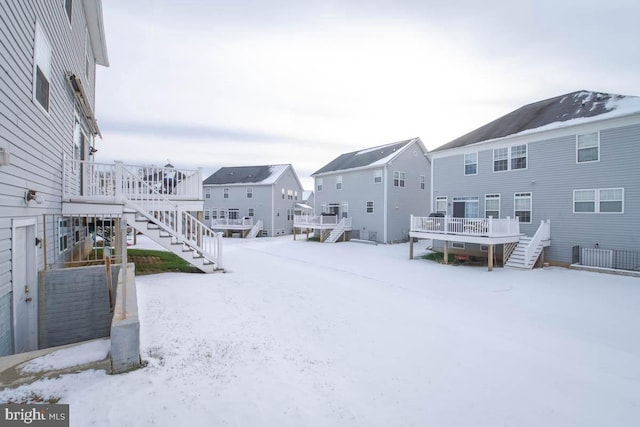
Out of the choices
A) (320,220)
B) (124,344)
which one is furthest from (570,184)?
(124,344)

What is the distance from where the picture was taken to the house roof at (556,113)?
12.7 metres

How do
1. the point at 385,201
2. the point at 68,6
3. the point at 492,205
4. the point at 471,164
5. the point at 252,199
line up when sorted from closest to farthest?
the point at 68,6 < the point at 492,205 < the point at 471,164 < the point at 385,201 < the point at 252,199

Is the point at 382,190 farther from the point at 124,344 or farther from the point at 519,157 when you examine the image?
the point at 124,344

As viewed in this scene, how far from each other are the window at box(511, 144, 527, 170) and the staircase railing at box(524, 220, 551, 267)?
3160mm

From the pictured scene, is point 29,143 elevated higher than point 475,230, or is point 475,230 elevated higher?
point 29,143

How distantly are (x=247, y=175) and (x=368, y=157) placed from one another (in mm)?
15164

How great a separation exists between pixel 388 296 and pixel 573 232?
10665 millimetres

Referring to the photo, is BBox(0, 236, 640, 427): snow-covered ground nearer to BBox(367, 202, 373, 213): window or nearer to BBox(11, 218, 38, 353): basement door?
BBox(11, 218, 38, 353): basement door

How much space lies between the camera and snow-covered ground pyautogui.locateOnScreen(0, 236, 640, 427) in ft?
10.8

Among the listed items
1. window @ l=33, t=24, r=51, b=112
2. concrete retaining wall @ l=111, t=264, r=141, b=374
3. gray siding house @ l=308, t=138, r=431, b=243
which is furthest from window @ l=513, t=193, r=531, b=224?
window @ l=33, t=24, r=51, b=112

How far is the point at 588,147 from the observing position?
13.0m

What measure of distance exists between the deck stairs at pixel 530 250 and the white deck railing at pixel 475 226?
72cm

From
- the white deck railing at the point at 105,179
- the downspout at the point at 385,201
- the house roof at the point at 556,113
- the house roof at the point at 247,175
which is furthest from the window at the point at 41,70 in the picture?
the house roof at the point at 247,175

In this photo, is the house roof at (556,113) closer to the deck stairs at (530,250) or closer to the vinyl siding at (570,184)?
the vinyl siding at (570,184)
